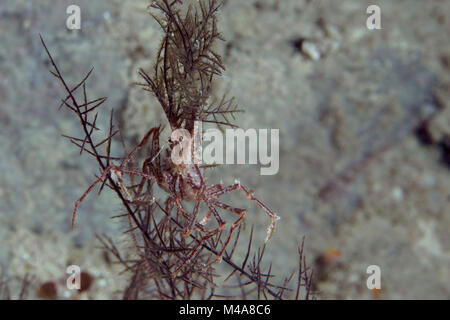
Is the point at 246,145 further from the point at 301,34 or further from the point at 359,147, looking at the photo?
the point at 359,147

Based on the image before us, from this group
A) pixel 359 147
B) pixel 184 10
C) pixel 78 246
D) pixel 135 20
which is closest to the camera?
pixel 184 10

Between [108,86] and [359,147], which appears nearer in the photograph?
[108,86]

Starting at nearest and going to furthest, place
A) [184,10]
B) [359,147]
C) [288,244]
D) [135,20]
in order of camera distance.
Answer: [184,10] → [135,20] → [288,244] → [359,147]

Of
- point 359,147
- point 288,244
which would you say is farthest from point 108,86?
point 359,147
